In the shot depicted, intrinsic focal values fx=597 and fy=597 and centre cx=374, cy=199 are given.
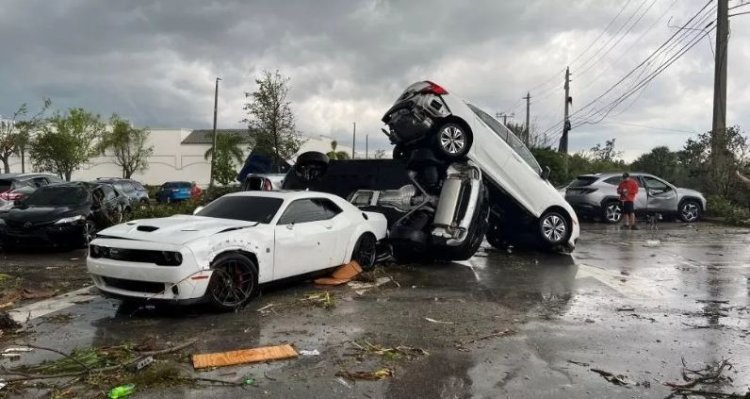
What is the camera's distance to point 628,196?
16.5 m

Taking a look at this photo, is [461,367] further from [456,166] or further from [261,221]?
[456,166]

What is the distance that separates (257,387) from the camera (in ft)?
14.4

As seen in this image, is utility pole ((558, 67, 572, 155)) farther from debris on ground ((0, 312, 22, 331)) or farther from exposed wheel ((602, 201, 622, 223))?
debris on ground ((0, 312, 22, 331))

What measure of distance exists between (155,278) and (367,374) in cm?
269

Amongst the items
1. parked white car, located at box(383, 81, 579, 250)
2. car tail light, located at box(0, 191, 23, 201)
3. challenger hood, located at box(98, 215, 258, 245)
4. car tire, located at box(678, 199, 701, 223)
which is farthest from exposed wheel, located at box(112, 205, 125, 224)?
car tire, located at box(678, 199, 701, 223)

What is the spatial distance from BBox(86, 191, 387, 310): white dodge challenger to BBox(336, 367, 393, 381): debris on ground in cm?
226

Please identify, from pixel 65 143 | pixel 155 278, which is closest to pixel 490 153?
pixel 155 278

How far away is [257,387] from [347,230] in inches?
170

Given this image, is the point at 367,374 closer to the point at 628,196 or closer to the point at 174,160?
the point at 628,196

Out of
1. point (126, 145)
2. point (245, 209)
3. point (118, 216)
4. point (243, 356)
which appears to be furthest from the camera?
point (126, 145)

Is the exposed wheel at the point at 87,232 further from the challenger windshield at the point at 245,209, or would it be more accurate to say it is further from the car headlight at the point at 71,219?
the challenger windshield at the point at 245,209

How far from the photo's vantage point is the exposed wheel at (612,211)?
18188 mm

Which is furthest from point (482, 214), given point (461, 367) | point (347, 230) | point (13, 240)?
point (13, 240)

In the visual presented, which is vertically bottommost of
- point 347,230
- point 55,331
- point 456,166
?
point 55,331
